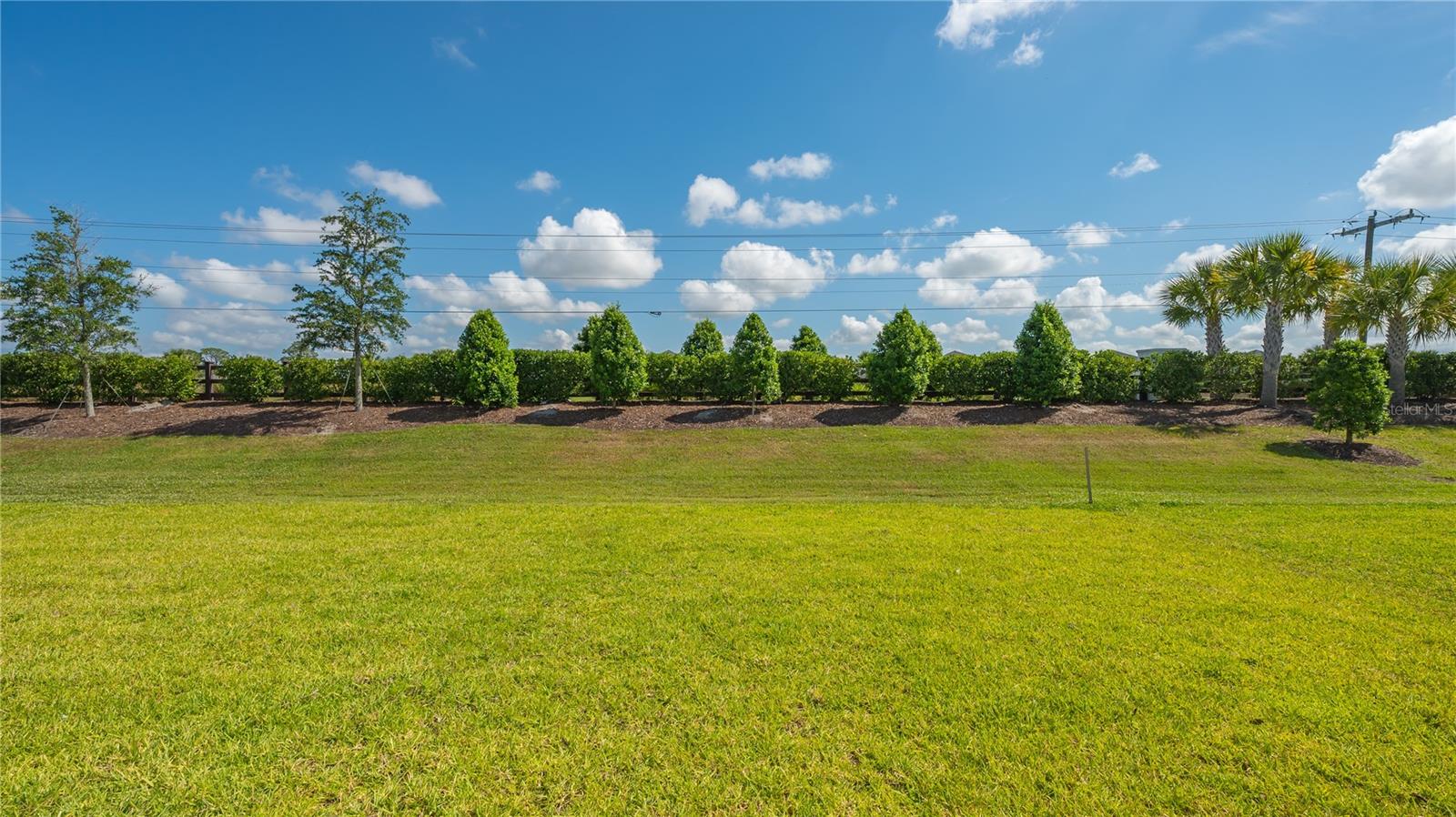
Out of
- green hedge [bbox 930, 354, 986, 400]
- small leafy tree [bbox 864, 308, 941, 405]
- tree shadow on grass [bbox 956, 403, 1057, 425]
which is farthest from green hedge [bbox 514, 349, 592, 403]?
tree shadow on grass [bbox 956, 403, 1057, 425]

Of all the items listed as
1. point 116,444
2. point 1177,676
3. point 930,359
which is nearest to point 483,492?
point 1177,676

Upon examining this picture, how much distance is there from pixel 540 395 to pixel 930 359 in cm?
1394

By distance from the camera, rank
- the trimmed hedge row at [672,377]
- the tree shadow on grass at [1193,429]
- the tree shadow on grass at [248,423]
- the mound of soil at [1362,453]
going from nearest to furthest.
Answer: the mound of soil at [1362,453]
the tree shadow on grass at [1193,429]
the tree shadow on grass at [248,423]
the trimmed hedge row at [672,377]

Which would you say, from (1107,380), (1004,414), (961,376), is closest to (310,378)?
(961,376)

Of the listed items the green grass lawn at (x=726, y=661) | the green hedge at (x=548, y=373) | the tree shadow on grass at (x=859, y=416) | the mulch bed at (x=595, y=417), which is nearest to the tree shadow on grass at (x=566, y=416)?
the mulch bed at (x=595, y=417)

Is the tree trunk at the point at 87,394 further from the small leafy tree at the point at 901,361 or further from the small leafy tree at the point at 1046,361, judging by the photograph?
the small leafy tree at the point at 1046,361

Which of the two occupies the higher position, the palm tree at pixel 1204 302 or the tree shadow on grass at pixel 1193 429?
A: the palm tree at pixel 1204 302

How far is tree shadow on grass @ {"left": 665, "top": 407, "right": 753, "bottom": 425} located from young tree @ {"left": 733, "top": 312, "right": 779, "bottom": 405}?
0.66 metres

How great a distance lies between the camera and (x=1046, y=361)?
1748cm

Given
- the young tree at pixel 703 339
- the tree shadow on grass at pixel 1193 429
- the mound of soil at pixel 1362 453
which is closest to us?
the mound of soil at pixel 1362 453

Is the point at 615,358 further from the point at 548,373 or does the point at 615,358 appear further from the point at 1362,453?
the point at 1362,453

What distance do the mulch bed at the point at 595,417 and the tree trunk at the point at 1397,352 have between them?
2331mm

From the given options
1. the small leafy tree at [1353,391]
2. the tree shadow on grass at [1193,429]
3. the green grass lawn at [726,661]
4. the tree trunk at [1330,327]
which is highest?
the tree trunk at [1330,327]

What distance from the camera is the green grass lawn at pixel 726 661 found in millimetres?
2504
